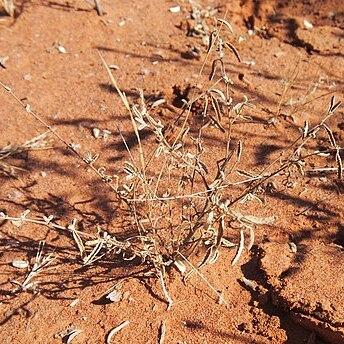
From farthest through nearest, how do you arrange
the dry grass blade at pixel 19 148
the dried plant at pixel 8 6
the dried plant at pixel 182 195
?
Answer: the dried plant at pixel 8 6, the dry grass blade at pixel 19 148, the dried plant at pixel 182 195

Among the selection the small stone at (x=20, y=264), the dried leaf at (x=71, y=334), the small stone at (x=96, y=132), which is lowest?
the small stone at (x=20, y=264)

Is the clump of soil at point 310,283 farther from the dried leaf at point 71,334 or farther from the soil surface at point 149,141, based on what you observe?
the dried leaf at point 71,334

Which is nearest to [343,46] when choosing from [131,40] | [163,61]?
[163,61]

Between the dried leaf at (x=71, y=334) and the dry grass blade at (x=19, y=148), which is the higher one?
the dry grass blade at (x=19, y=148)

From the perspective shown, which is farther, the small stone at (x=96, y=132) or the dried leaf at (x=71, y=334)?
the small stone at (x=96, y=132)

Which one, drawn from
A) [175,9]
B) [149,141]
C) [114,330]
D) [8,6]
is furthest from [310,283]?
[8,6]

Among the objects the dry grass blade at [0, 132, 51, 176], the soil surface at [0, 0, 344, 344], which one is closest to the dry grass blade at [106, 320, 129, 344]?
the soil surface at [0, 0, 344, 344]

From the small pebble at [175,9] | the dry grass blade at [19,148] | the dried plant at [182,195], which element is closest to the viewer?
the dried plant at [182,195]

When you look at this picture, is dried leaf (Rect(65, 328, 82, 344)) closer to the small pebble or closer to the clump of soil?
the clump of soil

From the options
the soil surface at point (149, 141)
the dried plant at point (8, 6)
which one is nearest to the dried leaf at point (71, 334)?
the soil surface at point (149, 141)

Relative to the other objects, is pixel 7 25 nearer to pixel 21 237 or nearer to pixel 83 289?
pixel 21 237

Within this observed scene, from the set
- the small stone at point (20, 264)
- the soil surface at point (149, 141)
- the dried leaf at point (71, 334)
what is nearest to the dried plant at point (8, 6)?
the soil surface at point (149, 141)
